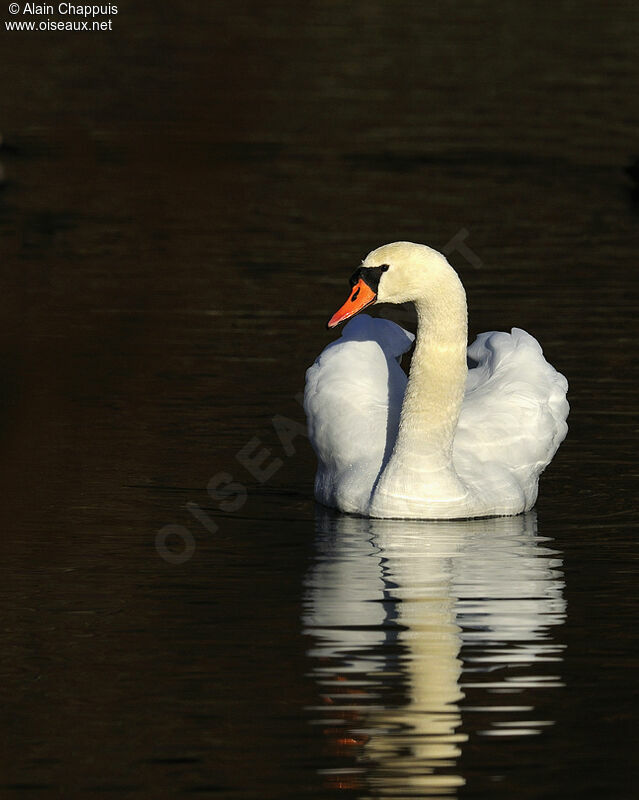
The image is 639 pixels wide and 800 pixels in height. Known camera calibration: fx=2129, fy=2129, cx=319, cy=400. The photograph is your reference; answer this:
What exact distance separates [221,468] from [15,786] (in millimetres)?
5713

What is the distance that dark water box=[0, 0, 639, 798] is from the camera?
889cm

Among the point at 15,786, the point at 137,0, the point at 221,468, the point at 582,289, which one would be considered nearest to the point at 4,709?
the point at 15,786

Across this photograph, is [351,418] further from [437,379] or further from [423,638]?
[423,638]

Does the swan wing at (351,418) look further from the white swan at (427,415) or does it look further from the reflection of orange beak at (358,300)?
the reflection of orange beak at (358,300)

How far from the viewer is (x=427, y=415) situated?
12758mm

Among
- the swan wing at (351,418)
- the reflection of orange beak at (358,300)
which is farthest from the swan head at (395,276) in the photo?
the swan wing at (351,418)

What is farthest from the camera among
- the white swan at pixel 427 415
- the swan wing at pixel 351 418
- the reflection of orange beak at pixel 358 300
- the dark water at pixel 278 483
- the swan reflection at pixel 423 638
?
the swan wing at pixel 351 418

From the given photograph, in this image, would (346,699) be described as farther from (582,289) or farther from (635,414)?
(582,289)

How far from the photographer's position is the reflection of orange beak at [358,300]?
12.5m

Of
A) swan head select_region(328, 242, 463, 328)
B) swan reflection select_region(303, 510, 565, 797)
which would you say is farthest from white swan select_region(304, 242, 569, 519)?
swan reflection select_region(303, 510, 565, 797)

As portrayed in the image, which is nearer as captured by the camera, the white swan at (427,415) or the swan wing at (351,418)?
the white swan at (427,415)

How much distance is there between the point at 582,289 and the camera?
2055 cm

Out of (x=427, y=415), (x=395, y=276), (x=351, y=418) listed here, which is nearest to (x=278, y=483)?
(x=351, y=418)

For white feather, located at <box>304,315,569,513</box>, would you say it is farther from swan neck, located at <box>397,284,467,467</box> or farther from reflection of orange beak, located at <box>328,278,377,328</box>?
reflection of orange beak, located at <box>328,278,377,328</box>
